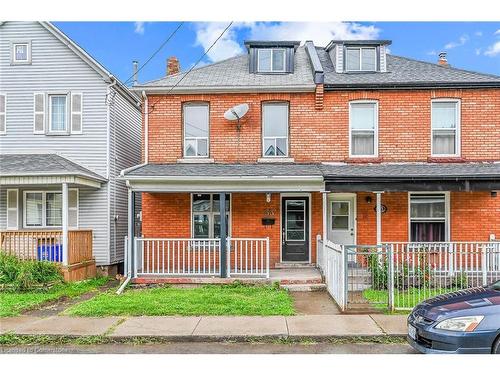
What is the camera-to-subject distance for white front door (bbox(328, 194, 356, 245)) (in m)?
14.2

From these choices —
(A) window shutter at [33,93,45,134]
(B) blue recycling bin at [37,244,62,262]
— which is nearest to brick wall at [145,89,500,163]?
(A) window shutter at [33,93,45,134]

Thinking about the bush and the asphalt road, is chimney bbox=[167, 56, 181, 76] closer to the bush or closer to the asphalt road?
the bush

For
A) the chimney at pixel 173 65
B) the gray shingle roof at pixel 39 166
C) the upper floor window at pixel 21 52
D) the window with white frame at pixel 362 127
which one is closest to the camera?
the gray shingle roof at pixel 39 166

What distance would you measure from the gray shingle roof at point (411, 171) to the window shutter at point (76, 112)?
8.14 meters

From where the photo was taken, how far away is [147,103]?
14.5 meters

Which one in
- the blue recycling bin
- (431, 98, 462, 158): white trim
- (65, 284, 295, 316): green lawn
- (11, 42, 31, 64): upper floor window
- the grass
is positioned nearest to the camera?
(65, 284, 295, 316): green lawn

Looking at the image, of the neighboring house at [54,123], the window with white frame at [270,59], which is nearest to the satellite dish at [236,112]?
the window with white frame at [270,59]

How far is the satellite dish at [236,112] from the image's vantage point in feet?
45.5

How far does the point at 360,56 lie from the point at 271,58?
9.77 feet

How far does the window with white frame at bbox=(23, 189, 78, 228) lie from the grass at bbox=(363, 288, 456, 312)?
32.4ft

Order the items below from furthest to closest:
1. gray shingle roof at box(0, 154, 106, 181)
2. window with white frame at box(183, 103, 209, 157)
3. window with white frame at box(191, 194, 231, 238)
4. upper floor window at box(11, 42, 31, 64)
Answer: upper floor window at box(11, 42, 31, 64), window with white frame at box(183, 103, 209, 157), window with white frame at box(191, 194, 231, 238), gray shingle roof at box(0, 154, 106, 181)

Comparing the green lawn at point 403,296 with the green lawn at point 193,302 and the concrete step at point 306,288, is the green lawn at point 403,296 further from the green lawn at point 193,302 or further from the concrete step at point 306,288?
the green lawn at point 193,302

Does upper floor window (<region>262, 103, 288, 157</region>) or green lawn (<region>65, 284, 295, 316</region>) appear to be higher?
upper floor window (<region>262, 103, 288, 157</region>)

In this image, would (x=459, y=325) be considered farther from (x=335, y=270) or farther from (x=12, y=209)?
(x=12, y=209)
